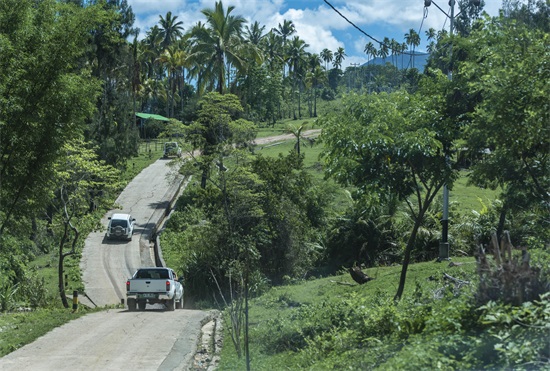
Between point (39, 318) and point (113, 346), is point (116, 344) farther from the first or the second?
point (39, 318)

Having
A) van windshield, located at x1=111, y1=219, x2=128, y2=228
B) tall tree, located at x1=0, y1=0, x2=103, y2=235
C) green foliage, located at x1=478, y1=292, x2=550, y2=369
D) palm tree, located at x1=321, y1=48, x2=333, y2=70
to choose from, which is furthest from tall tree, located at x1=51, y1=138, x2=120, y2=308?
palm tree, located at x1=321, y1=48, x2=333, y2=70

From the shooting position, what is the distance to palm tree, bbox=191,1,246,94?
4172 centimetres

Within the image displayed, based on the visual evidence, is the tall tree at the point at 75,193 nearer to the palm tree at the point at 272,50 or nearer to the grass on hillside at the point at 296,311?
the grass on hillside at the point at 296,311

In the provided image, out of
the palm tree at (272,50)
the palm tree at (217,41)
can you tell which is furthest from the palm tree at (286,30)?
the palm tree at (217,41)

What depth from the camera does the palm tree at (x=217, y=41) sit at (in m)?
41.7

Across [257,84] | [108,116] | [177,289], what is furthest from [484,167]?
[257,84]

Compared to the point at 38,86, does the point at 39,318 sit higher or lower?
lower

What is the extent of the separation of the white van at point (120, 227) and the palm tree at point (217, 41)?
33.7ft

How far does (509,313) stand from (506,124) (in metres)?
5.61

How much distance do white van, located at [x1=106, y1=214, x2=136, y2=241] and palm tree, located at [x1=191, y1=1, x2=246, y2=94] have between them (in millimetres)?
10275

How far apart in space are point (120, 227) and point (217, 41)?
13.2 meters

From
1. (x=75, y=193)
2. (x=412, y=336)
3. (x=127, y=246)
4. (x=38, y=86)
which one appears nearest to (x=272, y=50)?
(x=127, y=246)

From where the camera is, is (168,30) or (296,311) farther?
(168,30)

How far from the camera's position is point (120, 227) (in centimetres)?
4222
